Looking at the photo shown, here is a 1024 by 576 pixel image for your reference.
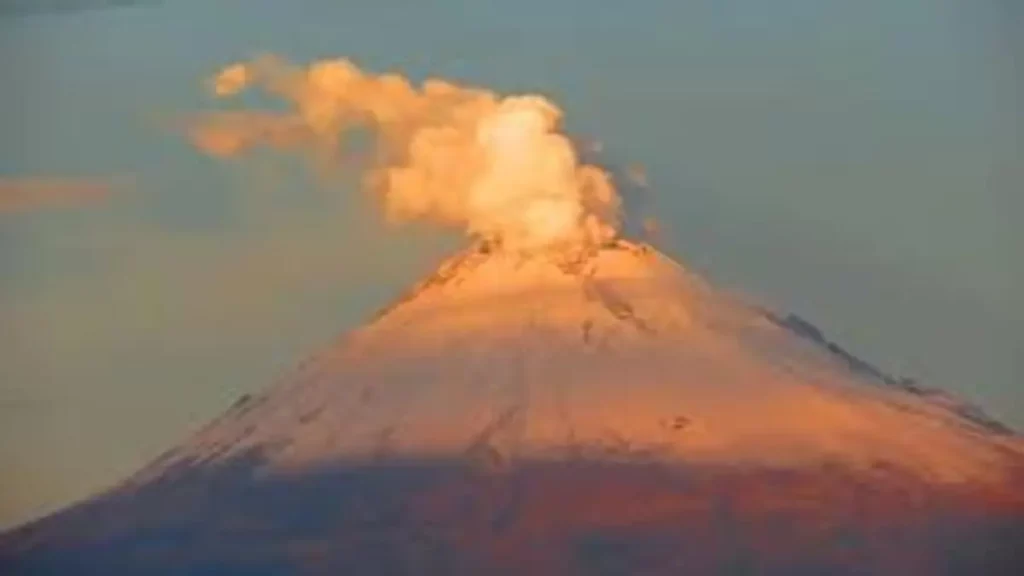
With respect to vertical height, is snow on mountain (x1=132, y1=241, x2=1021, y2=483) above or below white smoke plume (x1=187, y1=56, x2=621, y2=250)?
below

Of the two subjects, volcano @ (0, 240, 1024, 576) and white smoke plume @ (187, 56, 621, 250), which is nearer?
volcano @ (0, 240, 1024, 576)

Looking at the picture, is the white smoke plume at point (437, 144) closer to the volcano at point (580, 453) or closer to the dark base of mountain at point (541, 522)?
the volcano at point (580, 453)

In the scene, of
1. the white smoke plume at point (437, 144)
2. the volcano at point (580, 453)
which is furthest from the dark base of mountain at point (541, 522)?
the white smoke plume at point (437, 144)

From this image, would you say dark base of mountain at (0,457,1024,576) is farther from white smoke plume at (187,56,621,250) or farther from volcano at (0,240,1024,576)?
white smoke plume at (187,56,621,250)

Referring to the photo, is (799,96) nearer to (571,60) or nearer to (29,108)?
(571,60)

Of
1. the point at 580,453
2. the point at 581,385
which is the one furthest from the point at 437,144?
the point at 580,453

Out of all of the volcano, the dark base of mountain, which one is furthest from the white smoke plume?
the dark base of mountain

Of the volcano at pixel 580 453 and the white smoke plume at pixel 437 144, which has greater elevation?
the white smoke plume at pixel 437 144
